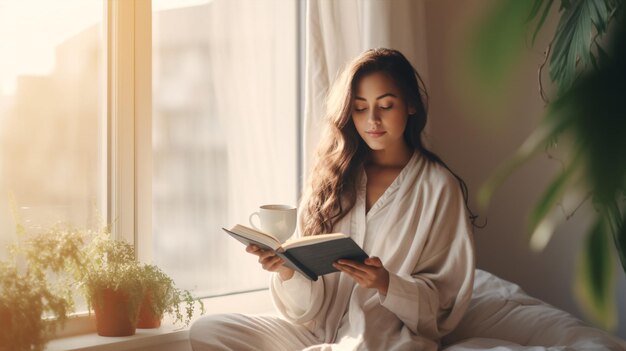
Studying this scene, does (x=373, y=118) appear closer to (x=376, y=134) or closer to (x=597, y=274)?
(x=376, y=134)

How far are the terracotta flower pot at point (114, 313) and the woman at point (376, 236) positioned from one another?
261mm

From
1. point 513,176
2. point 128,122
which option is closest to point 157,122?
point 128,122

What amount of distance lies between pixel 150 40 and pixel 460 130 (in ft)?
4.75

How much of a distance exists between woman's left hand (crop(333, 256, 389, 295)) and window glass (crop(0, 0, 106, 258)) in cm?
89

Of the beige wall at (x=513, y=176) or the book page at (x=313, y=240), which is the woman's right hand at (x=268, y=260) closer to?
the book page at (x=313, y=240)

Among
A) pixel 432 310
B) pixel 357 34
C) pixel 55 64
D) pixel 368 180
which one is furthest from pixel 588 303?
pixel 357 34

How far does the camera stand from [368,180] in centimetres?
224

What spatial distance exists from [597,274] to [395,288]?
161 centimetres

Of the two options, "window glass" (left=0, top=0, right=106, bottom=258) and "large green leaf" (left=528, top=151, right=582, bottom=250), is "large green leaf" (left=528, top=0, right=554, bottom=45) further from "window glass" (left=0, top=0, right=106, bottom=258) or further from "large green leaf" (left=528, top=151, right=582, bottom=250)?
"window glass" (left=0, top=0, right=106, bottom=258)

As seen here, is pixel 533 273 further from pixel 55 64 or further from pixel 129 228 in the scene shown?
pixel 55 64

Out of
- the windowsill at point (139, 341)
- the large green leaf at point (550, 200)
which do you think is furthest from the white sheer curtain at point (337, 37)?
the large green leaf at point (550, 200)

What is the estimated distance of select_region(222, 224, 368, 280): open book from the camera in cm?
170

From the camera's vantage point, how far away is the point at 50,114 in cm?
214

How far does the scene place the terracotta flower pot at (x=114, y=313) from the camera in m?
2.09
